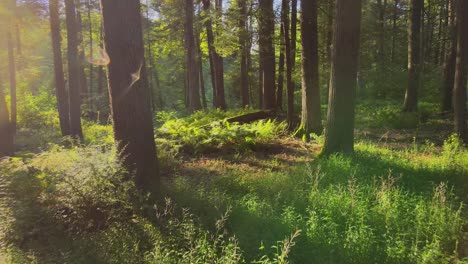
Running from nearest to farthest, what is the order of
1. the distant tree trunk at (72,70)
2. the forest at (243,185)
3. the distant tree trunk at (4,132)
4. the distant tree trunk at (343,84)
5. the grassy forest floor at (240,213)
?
1. the grassy forest floor at (240,213)
2. the forest at (243,185)
3. the distant tree trunk at (343,84)
4. the distant tree trunk at (4,132)
5. the distant tree trunk at (72,70)

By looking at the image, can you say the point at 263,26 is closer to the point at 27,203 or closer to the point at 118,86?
the point at 118,86

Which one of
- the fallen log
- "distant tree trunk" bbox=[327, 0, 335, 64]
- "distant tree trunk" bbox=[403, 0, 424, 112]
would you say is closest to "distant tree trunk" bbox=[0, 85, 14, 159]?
the fallen log

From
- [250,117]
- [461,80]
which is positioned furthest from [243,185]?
[250,117]

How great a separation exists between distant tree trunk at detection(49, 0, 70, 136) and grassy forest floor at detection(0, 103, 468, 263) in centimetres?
1109

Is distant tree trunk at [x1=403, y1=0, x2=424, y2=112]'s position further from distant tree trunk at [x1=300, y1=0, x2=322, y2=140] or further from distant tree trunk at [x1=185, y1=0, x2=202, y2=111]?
distant tree trunk at [x1=185, y1=0, x2=202, y2=111]

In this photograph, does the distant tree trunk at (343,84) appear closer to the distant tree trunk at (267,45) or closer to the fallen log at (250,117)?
the fallen log at (250,117)

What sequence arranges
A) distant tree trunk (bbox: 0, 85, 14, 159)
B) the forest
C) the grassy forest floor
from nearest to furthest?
the grassy forest floor, the forest, distant tree trunk (bbox: 0, 85, 14, 159)

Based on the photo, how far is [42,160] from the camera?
23.9 feet

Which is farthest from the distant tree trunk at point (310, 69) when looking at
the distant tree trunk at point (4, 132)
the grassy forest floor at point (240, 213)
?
the distant tree trunk at point (4, 132)

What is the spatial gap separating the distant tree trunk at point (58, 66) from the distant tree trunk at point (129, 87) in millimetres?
12272

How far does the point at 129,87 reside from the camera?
239 inches

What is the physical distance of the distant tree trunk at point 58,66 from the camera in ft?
53.1

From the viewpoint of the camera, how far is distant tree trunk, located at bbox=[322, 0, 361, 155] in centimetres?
794

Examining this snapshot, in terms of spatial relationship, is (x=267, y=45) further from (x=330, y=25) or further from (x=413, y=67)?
(x=413, y=67)
